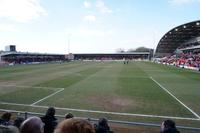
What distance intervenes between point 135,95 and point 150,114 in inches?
234

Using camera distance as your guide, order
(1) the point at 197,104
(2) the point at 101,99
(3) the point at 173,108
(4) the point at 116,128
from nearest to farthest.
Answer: (4) the point at 116,128 → (3) the point at 173,108 → (1) the point at 197,104 → (2) the point at 101,99

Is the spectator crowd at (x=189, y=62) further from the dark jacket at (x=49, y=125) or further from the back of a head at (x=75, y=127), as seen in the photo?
the back of a head at (x=75, y=127)

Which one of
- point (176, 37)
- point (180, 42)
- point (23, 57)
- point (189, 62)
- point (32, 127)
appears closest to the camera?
point (32, 127)

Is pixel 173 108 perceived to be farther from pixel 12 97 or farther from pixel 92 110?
pixel 12 97

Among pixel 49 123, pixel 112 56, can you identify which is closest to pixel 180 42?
pixel 112 56

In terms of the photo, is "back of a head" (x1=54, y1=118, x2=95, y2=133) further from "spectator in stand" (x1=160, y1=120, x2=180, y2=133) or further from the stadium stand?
the stadium stand

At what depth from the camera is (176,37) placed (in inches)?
4902

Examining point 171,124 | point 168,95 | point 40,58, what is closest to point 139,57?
point 40,58

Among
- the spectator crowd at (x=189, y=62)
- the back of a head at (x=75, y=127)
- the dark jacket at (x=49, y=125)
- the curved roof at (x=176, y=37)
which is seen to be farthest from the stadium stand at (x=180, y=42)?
the back of a head at (x=75, y=127)

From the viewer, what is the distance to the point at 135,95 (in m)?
19.7

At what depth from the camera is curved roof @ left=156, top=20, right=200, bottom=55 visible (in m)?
108

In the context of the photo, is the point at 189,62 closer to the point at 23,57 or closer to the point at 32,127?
the point at 32,127

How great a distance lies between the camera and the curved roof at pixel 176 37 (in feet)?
354

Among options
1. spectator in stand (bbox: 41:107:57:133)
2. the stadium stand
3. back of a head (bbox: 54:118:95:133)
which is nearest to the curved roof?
the stadium stand
